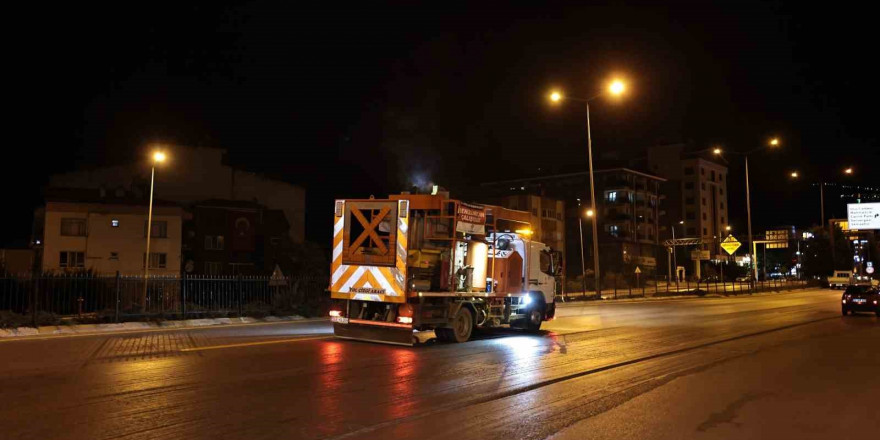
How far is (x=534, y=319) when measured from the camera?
694 inches

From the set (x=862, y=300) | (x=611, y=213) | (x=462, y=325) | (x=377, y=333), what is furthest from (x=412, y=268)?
(x=611, y=213)

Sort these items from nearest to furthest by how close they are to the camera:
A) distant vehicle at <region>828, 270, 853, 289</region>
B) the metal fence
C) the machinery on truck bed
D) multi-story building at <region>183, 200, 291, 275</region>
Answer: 1. the machinery on truck bed
2. the metal fence
3. multi-story building at <region>183, 200, 291, 275</region>
4. distant vehicle at <region>828, 270, 853, 289</region>

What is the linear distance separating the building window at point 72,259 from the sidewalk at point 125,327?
3676cm

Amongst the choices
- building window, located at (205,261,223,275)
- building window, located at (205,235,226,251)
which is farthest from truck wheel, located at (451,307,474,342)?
building window, located at (205,235,226,251)

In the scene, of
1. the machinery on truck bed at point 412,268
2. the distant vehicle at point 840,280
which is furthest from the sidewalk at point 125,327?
the distant vehicle at point 840,280

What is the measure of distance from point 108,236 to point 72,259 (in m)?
2.99

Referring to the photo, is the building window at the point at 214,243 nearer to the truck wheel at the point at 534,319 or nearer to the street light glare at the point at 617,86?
the street light glare at the point at 617,86

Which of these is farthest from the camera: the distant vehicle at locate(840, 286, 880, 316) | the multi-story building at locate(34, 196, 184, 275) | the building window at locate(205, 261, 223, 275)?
the building window at locate(205, 261, 223, 275)

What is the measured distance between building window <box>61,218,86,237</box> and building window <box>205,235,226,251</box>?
1044cm

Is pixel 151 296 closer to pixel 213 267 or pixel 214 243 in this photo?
pixel 213 267

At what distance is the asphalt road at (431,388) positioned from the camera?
6824 mm

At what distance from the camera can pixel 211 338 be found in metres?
14.8

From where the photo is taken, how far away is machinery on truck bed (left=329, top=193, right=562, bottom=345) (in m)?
13.8

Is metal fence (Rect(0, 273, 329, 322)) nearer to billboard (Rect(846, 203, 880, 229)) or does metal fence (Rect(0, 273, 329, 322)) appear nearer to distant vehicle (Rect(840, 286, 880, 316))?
distant vehicle (Rect(840, 286, 880, 316))
